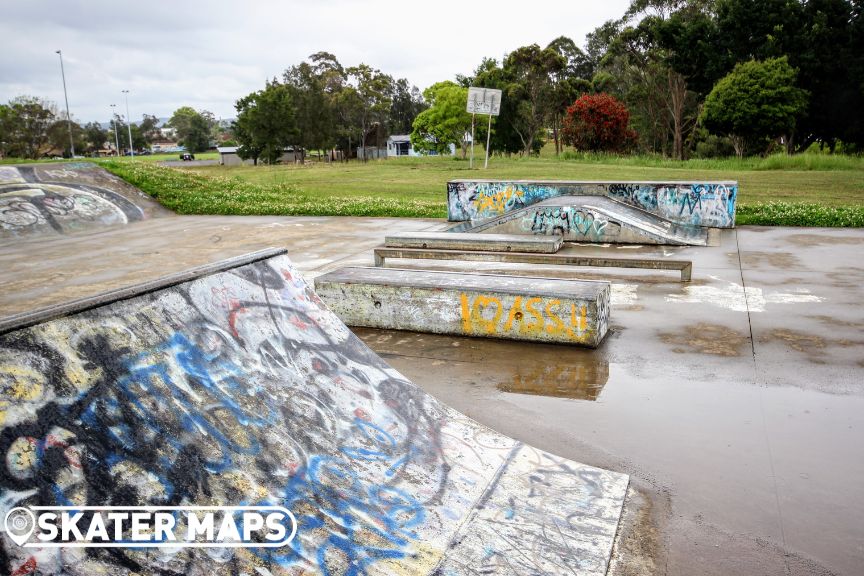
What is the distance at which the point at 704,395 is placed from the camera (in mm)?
5562

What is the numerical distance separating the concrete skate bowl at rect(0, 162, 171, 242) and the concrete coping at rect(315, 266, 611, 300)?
1335 centimetres

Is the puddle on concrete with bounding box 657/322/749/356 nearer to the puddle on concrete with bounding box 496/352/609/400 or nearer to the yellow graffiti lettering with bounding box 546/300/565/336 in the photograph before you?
the puddle on concrete with bounding box 496/352/609/400

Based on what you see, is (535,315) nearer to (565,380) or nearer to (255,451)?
(565,380)

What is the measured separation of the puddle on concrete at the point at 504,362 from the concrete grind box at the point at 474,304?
0.14m

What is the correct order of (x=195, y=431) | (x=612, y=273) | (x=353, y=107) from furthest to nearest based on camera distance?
(x=353, y=107), (x=612, y=273), (x=195, y=431)

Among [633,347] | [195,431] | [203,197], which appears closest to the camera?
[195,431]

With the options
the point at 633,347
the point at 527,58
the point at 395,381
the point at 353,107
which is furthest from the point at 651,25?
the point at 395,381

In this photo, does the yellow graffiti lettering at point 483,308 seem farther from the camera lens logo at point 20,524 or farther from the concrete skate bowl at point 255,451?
the camera lens logo at point 20,524

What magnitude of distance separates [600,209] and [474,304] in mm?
7952

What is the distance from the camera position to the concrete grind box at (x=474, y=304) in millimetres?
6914

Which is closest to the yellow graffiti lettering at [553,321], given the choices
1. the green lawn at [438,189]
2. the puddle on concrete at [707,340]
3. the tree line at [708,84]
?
the puddle on concrete at [707,340]

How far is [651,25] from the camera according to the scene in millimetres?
43969

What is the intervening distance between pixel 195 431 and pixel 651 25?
48053mm

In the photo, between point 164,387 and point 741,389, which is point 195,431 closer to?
point 164,387
